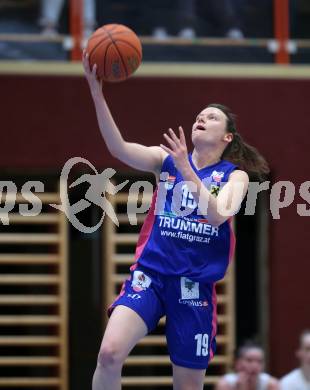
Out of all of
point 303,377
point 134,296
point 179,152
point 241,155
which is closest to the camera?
point 179,152

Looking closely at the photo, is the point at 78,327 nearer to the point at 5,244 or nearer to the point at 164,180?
the point at 5,244

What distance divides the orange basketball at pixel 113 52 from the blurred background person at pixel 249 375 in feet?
9.64

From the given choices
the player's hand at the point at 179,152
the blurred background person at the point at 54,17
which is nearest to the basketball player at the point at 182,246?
the player's hand at the point at 179,152

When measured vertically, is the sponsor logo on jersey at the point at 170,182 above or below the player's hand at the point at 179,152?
below

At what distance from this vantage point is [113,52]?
732 cm

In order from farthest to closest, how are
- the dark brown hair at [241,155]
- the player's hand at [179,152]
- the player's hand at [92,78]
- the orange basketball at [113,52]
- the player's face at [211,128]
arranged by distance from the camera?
the dark brown hair at [241,155] → the player's face at [211,128] → the orange basketball at [113,52] → the player's hand at [92,78] → the player's hand at [179,152]

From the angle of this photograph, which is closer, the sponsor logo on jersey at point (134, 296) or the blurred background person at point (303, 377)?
the sponsor logo on jersey at point (134, 296)

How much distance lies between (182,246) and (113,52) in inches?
49.1

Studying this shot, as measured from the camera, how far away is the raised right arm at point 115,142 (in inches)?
282

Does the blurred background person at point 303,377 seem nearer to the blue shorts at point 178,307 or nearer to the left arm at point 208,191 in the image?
the blue shorts at point 178,307

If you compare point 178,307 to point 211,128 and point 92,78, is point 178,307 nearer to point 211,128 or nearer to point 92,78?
point 211,128

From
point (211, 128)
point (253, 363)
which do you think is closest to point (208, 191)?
point (211, 128)

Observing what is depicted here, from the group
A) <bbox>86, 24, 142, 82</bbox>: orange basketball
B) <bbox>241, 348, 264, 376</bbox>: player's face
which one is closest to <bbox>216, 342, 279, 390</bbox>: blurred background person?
<bbox>241, 348, 264, 376</bbox>: player's face

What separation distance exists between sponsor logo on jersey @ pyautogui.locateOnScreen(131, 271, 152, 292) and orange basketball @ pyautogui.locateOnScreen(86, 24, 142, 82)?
3.92 ft
